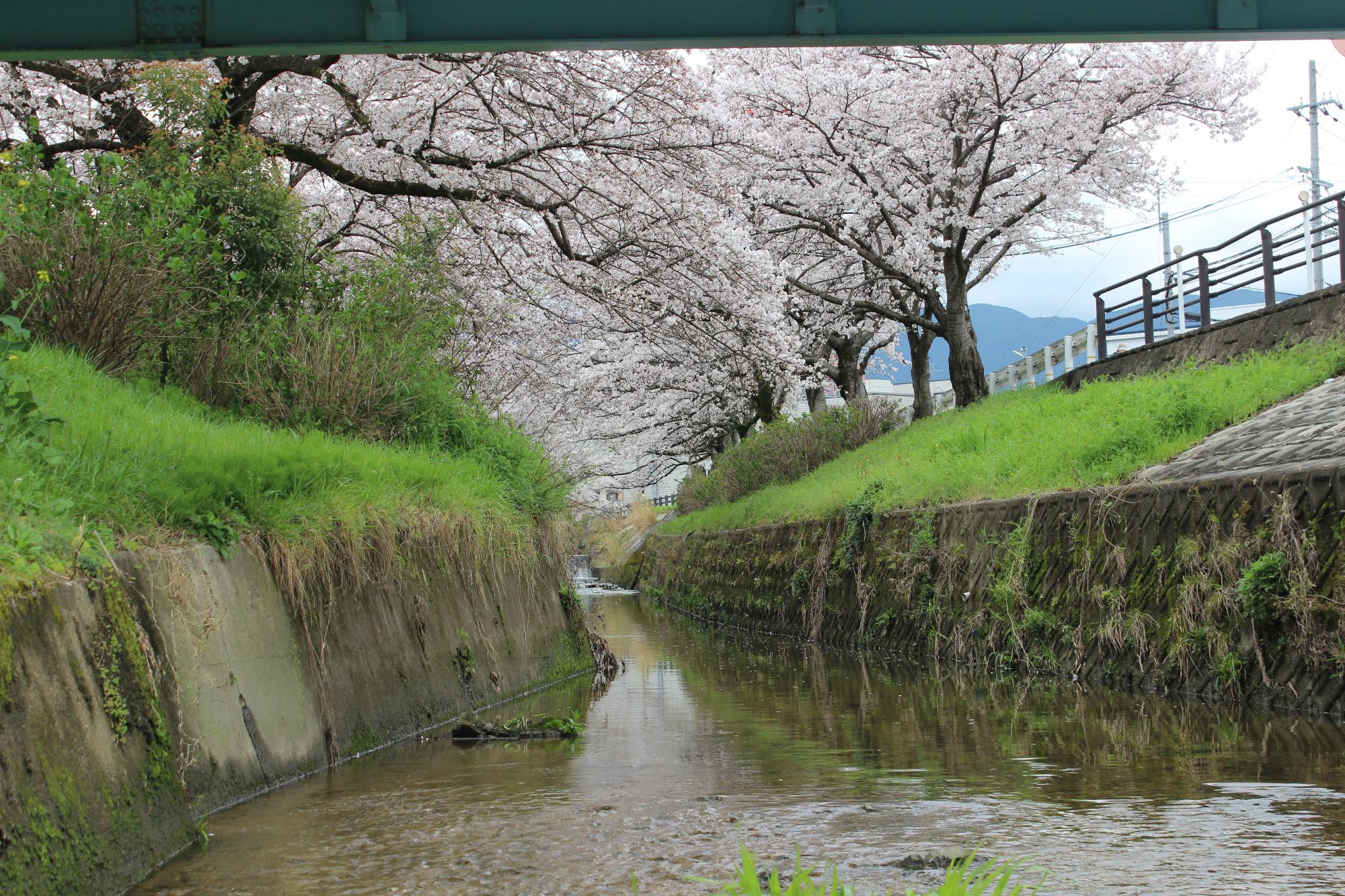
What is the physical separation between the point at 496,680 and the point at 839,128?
52.9ft

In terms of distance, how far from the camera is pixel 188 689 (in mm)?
4727

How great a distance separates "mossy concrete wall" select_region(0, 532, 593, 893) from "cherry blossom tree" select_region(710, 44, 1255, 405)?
48.5 ft

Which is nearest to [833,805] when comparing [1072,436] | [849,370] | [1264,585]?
[1264,585]

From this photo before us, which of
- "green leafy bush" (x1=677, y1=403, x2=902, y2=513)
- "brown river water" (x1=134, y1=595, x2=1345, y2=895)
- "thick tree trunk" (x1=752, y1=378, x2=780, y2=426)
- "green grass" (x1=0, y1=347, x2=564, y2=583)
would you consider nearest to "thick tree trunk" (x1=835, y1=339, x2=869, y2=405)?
"green leafy bush" (x1=677, y1=403, x2=902, y2=513)

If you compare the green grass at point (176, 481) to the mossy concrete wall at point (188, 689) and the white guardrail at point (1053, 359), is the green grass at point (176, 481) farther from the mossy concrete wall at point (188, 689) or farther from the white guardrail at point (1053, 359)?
the white guardrail at point (1053, 359)

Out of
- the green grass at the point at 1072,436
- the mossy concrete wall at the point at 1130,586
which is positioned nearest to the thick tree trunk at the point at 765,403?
the green grass at the point at 1072,436

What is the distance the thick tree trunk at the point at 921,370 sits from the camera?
2466 centimetres

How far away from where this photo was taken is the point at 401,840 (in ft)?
14.4

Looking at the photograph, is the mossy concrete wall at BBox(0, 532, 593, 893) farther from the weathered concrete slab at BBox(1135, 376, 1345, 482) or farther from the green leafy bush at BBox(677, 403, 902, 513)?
the green leafy bush at BBox(677, 403, 902, 513)

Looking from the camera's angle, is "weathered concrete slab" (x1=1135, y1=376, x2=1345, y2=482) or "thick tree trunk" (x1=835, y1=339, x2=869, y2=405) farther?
"thick tree trunk" (x1=835, y1=339, x2=869, y2=405)

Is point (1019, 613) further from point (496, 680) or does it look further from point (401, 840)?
point (401, 840)

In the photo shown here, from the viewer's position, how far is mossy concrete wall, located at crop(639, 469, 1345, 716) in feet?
21.7

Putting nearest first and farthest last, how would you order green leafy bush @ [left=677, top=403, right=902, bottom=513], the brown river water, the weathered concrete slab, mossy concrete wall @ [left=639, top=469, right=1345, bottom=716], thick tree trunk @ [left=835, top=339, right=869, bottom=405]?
1. the brown river water
2. mossy concrete wall @ [left=639, top=469, right=1345, bottom=716]
3. the weathered concrete slab
4. green leafy bush @ [left=677, top=403, right=902, bottom=513]
5. thick tree trunk @ [left=835, top=339, right=869, bottom=405]

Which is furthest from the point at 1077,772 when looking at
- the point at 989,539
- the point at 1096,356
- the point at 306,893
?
the point at 1096,356
